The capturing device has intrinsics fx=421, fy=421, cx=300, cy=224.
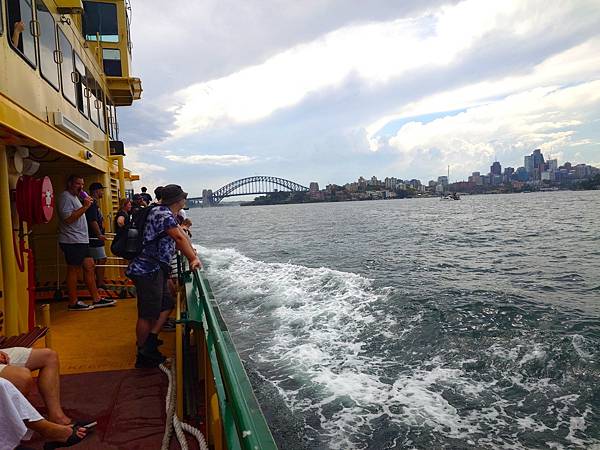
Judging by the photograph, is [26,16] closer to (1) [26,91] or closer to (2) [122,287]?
(1) [26,91]

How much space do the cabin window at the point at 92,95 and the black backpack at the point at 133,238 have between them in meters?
4.56

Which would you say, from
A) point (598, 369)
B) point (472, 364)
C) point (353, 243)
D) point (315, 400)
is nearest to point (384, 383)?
point (315, 400)

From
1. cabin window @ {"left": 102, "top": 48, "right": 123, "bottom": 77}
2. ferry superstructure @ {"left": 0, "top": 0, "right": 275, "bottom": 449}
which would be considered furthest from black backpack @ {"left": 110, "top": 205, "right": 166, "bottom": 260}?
cabin window @ {"left": 102, "top": 48, "right": 123, "bottom": 77}

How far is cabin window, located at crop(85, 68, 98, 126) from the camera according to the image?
Answer: 7449 mm

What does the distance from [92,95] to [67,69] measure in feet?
6.65

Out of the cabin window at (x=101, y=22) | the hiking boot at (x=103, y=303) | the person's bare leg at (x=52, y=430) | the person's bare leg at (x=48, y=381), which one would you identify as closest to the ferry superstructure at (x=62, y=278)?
the hiking boot at (x=103, y=303)

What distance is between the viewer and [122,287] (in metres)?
7.22

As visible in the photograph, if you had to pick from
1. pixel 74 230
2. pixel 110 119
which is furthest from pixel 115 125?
pixel 74 230

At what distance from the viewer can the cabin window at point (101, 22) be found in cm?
974

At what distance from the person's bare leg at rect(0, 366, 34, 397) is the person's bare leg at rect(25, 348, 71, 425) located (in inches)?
8.0

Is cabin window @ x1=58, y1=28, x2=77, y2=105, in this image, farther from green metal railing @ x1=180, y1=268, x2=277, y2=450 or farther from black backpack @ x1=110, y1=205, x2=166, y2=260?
green metal railing @ x1=180, y1=268, x2=277, y2=450

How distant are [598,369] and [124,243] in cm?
701

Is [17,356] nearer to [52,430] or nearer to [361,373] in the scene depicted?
[52,430]

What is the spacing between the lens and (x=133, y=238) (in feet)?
12.6
